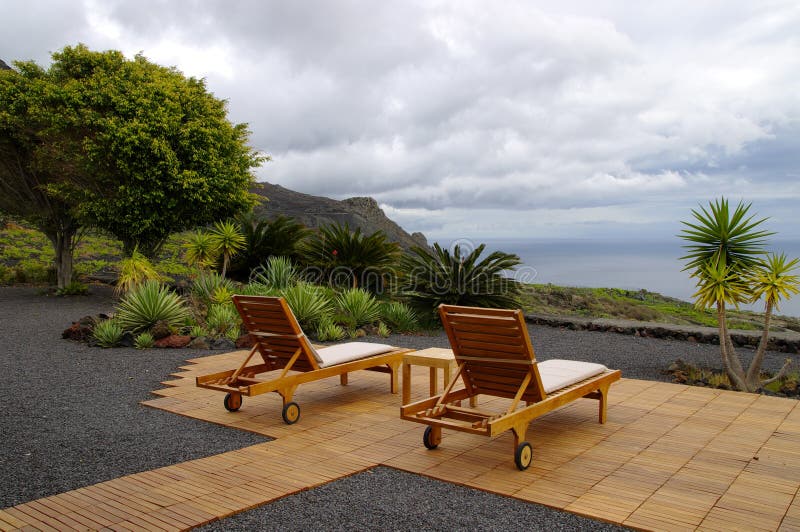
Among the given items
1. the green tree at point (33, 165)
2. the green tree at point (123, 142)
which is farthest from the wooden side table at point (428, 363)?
the green tree at point (33, 165)

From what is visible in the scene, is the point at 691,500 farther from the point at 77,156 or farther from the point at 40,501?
the point at 77,156

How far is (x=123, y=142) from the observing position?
1267cm

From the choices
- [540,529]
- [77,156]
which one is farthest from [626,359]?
[77,156]

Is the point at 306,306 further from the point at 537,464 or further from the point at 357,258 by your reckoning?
the point at 537,464

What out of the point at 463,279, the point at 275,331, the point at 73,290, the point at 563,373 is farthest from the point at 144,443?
the point at 73,290

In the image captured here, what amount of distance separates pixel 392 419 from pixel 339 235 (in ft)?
24.4

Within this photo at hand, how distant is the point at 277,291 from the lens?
33.4 ft

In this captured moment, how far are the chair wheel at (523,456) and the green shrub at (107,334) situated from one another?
6207 millimetres

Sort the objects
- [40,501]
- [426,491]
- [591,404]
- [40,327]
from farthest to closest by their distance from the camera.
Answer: [40,327], [591,404], [426,491], [40,501]

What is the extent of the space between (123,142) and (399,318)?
7011 mm

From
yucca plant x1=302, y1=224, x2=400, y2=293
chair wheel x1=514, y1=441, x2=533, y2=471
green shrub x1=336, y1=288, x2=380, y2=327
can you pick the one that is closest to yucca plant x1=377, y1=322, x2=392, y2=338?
green shrub x1=336, y1=288, x2=380, y2=327

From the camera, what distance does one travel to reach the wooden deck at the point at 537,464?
122 inches

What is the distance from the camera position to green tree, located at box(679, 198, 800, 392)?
6.26m

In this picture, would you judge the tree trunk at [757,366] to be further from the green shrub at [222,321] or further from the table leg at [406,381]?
the green shrub at [222,321]
